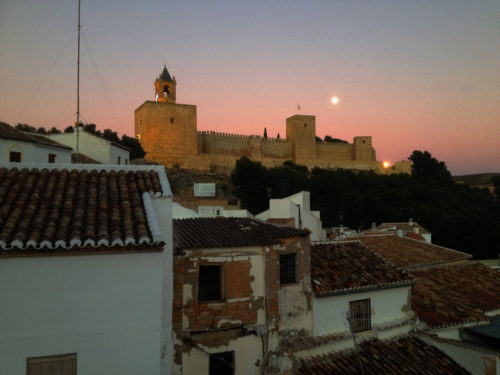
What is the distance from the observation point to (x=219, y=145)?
200 feet

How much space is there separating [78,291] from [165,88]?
52204mm

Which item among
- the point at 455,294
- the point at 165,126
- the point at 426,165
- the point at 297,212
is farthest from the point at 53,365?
the point at 426,165

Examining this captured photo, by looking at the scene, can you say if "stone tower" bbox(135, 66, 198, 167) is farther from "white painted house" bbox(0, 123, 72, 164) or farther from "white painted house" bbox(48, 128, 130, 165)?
"white painted house" bbox(0, 123, 72, 164)

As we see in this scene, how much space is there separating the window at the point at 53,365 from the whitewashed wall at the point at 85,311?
81mm

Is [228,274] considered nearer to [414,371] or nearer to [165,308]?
[165,308]

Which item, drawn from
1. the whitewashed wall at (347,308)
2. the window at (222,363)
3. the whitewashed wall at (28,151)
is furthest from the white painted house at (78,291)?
the whitewashed wall at (28,151)

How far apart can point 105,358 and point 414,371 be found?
6.54 m

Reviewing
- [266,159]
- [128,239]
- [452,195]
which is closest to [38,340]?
[128,239]

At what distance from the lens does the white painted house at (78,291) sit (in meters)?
4.53

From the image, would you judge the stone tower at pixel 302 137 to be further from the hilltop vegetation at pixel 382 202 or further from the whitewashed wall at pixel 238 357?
the whitewashed wall at pixel 238 357

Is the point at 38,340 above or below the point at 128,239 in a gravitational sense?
below

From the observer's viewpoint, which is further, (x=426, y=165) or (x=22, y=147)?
(x=426, y=165)

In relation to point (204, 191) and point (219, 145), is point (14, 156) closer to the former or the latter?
point (204, 191)

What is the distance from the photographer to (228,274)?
23.1ft
